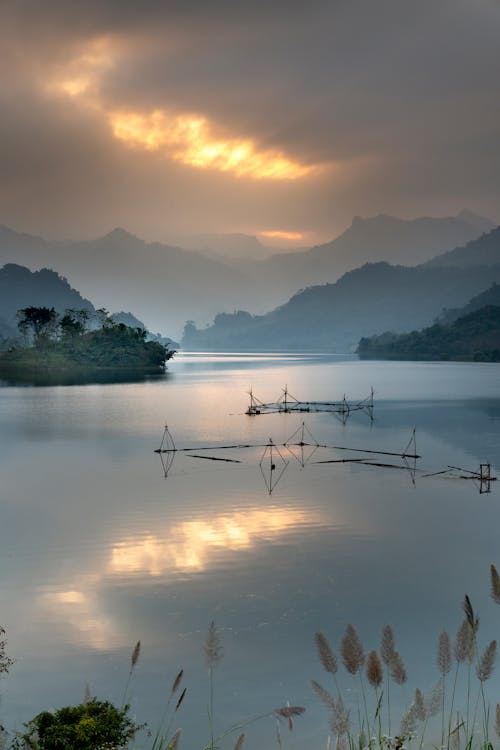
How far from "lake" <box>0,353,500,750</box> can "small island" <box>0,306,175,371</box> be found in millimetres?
97160

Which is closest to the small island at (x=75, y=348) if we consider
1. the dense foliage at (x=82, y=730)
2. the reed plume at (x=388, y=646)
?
the dense foliage at (x=82, y=730)

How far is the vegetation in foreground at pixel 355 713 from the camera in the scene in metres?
5.05

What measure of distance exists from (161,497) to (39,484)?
7.38 meters

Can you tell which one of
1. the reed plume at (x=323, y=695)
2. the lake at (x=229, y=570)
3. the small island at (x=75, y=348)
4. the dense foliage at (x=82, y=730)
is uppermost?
the small island at (x=75, y=348)

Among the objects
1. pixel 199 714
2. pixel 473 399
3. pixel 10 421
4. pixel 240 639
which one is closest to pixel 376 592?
Result: pixel 240 639

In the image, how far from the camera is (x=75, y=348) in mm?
138750

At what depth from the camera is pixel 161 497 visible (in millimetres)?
27984

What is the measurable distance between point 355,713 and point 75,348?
442 feet

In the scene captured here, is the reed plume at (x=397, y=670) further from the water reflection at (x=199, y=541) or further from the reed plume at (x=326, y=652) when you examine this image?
the water reflection at (x=199, y=541)

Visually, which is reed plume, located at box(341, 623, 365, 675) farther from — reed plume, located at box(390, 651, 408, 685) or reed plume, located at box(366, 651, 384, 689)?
reed plume, located at box(390, 651, 408, 685)

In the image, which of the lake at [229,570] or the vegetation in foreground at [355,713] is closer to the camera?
the vegetation in foreground at [355,713]

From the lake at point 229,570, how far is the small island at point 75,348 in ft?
319

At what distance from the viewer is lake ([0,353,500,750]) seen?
1156 centimetres

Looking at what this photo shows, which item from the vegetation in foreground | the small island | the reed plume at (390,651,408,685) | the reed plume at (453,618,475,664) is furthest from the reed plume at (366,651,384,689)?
the small island
